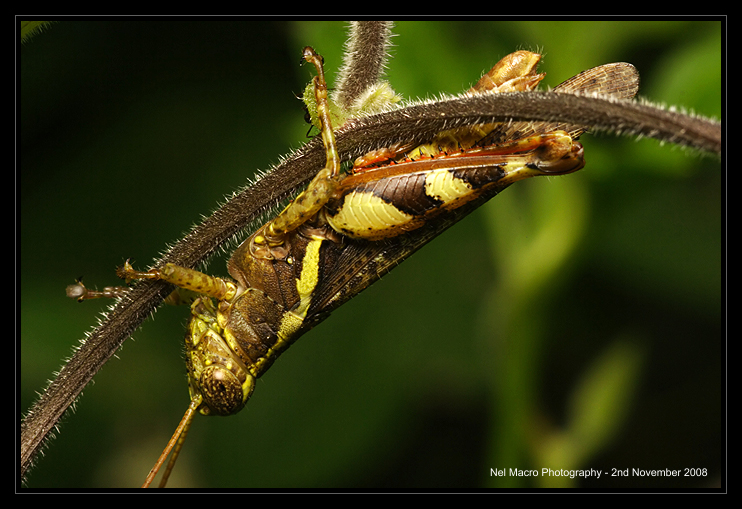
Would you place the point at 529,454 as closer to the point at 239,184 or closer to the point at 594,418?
the point at 594,418

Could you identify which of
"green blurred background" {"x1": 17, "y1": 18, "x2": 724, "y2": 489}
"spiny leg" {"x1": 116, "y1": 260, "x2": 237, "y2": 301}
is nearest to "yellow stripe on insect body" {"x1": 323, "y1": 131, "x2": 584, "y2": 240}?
"spiny leg" {"x1": 116, "y1": 260, "x2": 237, "y2": 301}

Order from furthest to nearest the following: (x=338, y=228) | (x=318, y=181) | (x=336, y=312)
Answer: (x=336, y=312), (x=338, y=228), (x=318, y=181)

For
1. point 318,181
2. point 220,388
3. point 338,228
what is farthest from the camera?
point 220,388

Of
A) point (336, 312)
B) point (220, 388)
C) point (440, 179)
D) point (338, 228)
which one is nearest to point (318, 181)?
point (338, 228)

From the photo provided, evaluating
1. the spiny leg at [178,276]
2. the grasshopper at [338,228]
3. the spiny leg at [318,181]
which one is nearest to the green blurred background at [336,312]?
the grasshopper at [338,228]

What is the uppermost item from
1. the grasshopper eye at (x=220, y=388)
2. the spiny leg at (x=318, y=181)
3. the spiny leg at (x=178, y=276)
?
the spiny leg at (x=318, y=181)

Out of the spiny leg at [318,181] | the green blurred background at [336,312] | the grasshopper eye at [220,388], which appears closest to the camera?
the spiny leg at [318,181]

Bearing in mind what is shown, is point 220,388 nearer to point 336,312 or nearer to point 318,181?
point 318,181

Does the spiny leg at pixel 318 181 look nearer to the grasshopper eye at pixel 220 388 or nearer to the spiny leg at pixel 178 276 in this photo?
the spiny leg at pixel 178 276

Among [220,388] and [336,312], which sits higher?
[336,312]
